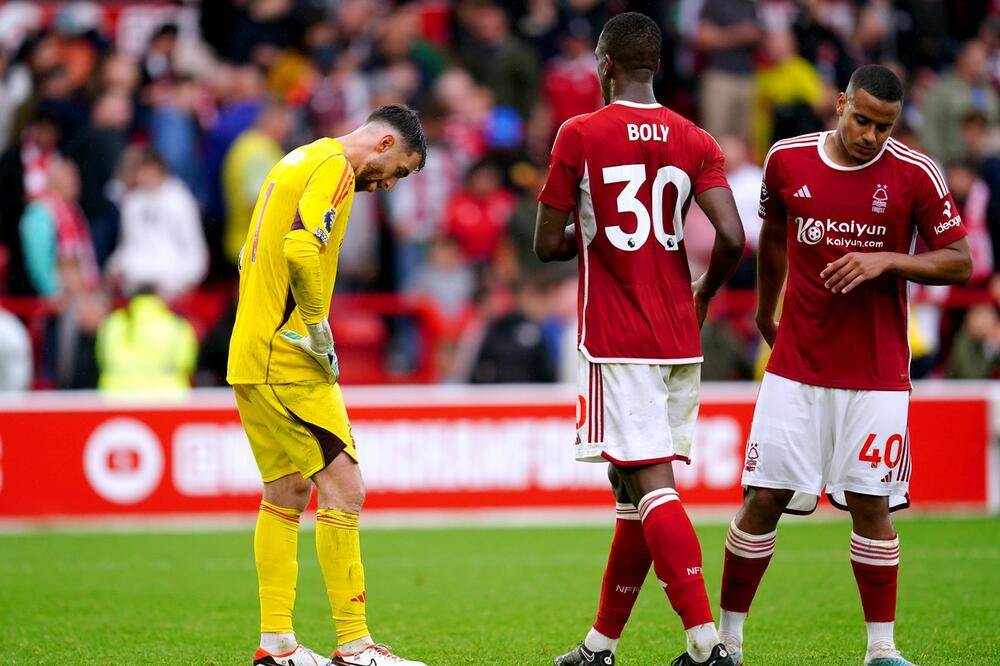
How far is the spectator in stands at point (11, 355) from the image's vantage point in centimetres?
1342

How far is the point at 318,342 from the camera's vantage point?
6078 mm

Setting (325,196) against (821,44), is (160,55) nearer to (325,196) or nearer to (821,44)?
(821,44)

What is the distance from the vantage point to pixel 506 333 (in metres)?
13.8

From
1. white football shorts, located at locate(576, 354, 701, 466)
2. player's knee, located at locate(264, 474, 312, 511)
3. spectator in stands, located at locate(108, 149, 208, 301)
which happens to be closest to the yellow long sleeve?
player's knee, located at locate(264, 474, 312, 511)

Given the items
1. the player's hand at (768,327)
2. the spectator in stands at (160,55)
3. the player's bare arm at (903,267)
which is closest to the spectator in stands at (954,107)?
the spectator in stands at (160,55)

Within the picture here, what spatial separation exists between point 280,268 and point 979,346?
30.5 feet

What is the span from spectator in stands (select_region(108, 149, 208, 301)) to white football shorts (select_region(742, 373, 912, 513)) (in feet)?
30.2

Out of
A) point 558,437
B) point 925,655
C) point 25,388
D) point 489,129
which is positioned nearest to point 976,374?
point 558,437

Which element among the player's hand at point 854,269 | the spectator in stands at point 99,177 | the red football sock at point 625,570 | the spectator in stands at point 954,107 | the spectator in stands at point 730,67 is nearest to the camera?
the player's hand at point 854,269

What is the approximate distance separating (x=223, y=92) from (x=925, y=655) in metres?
11.7

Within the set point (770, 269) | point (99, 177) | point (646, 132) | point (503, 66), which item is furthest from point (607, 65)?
point (503, 66)

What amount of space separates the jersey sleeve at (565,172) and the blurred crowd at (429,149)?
7.69 metres

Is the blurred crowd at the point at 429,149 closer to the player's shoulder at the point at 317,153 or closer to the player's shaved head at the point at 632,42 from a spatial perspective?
the player's shoulder at the point at 317,153

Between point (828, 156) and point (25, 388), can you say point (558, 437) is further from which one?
point (828, 156)
